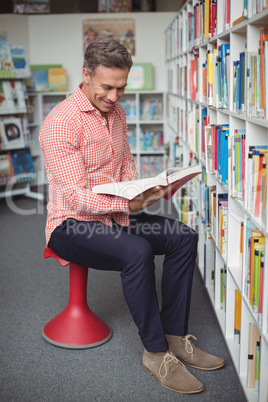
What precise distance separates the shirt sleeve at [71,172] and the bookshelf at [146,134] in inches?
164

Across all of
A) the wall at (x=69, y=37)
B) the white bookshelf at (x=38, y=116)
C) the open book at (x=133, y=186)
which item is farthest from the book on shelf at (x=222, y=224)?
the wall at (x=69, y=37)

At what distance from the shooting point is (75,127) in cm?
205

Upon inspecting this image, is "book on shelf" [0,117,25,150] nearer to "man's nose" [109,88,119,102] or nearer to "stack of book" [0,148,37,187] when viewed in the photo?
"stack of book" [0,148,37,187]

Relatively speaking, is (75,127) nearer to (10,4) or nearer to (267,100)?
(267,100)

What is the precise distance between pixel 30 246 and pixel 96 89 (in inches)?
83.9

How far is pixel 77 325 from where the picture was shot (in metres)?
2.35

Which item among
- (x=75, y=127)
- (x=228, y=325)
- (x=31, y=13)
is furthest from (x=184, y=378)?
(x=31, y=13)

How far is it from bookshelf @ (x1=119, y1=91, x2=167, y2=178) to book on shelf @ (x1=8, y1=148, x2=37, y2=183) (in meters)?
1.35

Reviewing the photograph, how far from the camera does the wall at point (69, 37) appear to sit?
609 cm

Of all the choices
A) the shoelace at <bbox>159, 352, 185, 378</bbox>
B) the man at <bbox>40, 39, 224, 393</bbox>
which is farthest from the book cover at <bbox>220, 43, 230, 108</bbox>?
the shoelace at <bbox>159, 352, 185, 378</bbox>

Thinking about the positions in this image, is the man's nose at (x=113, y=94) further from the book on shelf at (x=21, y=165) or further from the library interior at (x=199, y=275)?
the book on shelf at (x=21, y=165)

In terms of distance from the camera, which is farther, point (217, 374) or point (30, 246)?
point (30, 246)

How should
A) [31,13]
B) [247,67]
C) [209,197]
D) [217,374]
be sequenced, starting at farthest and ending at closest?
[31,13] < [209,197] < [217,374] < [247,67]

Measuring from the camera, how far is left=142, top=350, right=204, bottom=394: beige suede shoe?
1.94 meters
